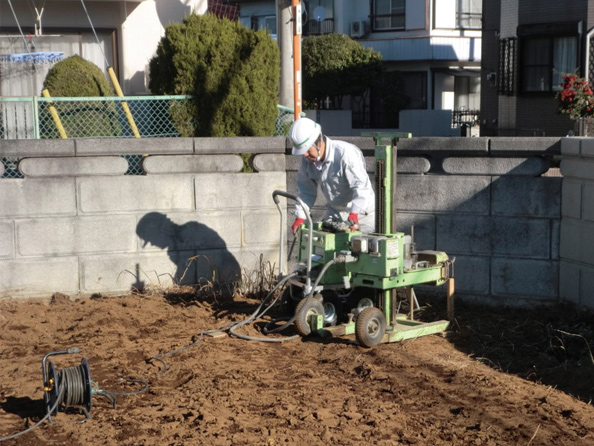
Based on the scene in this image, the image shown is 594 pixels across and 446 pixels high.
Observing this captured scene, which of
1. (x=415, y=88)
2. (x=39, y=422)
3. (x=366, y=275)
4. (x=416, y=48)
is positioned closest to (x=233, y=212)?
(x=366, y=275)

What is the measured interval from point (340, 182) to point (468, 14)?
29.1m

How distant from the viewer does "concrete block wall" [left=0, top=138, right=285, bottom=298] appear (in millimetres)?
8734

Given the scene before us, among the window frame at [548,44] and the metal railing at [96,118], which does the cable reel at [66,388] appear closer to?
the metal railing at [96,118]

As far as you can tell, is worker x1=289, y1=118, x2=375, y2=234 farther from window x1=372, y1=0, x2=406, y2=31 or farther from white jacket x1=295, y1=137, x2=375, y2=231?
window x1=372, y1=0, x2=406, y2=31

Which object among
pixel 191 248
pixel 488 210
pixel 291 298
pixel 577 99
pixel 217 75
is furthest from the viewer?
pixel 577 99

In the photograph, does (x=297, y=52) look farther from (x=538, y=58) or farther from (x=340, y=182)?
(x=538, y=58)

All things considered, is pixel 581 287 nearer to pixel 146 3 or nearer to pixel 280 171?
pixel 280 171

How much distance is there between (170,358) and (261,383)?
101 centimetres

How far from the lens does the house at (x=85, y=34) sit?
54.6ft

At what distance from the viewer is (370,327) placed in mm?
7020

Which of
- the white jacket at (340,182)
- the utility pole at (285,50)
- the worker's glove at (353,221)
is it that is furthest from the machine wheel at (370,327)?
the utility pole at (285,50)

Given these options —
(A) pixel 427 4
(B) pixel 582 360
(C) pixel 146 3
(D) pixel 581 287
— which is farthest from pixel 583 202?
(A) pixel 427 4

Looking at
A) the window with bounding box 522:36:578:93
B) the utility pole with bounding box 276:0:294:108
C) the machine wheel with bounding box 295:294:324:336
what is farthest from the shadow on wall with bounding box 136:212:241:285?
the window with bounding box 522:36:578:93

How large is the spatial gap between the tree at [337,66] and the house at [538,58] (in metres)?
6.02
